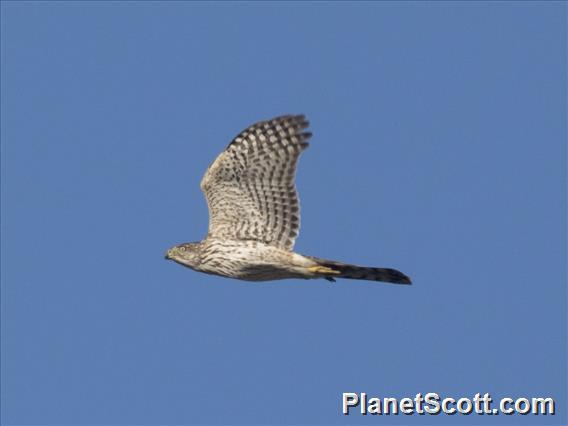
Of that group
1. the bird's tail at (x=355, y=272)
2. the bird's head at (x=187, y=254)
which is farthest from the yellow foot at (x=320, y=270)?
the bird's head at (x=187, y=254)

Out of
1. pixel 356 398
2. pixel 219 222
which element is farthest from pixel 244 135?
pixel 356 398

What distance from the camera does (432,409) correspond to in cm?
1065

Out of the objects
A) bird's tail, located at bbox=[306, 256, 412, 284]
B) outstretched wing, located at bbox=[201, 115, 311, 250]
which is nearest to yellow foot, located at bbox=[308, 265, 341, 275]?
bird's tail, located at bbox=[306, 256, 412, 284]

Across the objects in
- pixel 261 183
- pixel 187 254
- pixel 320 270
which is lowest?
pixel 320 270

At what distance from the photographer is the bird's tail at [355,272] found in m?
10.0

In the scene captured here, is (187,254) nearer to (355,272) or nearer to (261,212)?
(261,212)

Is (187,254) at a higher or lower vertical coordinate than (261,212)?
lower

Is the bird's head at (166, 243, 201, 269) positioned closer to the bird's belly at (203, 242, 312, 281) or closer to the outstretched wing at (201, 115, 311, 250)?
the bird's belly at (203, 242, 312, 281)

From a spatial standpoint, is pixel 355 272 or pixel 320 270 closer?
pixel 320 270

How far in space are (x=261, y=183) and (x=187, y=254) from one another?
1.50 meters

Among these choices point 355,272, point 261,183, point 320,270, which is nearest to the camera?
point 320,270

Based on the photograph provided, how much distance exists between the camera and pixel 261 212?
34.0ft

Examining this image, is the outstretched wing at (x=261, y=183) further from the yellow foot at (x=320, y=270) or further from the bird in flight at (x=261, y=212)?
the yellow foot at (x=320, y=270)

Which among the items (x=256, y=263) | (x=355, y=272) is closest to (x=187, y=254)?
(x=256, y=263)
